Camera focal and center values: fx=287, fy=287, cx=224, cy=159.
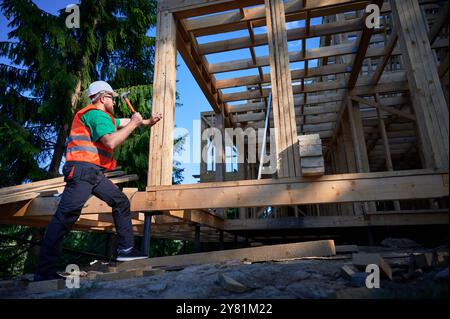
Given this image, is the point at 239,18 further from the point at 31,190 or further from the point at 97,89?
the point at 31,190

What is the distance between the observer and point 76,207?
2.61m

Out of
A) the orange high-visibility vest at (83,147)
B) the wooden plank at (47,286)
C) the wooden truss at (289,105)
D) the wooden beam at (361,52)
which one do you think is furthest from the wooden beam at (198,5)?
the wooden plank at (47,286)

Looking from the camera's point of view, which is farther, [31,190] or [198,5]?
[198,5]

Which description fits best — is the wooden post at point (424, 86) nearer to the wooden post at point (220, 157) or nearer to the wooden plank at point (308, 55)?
the wooden plank at point (308, 55)

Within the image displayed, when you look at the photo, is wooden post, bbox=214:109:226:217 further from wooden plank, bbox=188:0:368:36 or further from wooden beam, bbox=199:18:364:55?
wooden plank, bbox=188:0:368:36

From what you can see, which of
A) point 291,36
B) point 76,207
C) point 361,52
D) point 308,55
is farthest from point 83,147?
point 361,52

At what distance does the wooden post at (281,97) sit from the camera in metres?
3.62

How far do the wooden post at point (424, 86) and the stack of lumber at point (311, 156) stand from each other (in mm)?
1260

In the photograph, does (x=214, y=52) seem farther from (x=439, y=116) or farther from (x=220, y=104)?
(x=439, y=116)

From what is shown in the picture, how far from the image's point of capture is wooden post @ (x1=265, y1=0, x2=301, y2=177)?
3.62 metres

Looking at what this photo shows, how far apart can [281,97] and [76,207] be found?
2770 mm

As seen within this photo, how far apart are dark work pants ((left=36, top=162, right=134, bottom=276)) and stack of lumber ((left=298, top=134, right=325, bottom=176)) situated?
2043 mm

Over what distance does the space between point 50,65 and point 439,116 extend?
9.30 m

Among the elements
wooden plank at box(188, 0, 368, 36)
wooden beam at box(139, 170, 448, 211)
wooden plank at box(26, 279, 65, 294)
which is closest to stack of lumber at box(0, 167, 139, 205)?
wooden beam at box(139, 170, 448, 211)
